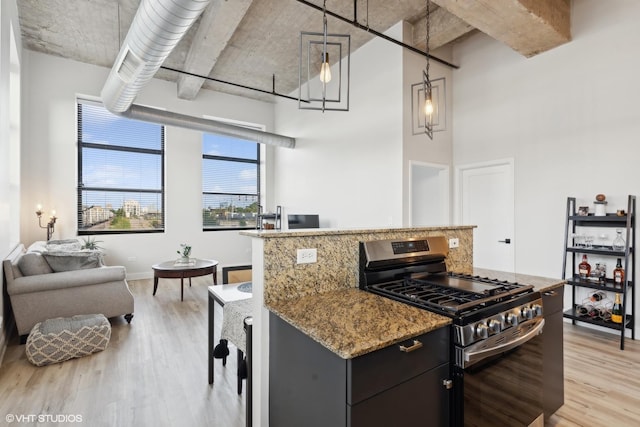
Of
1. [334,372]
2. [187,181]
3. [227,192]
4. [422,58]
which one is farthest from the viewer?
[227,192]

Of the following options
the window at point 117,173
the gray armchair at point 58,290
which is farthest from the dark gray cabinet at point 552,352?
the window at point 117,173

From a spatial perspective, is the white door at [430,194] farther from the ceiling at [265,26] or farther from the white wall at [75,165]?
the white wall at [75,165]

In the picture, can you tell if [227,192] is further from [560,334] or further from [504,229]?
[560,334]

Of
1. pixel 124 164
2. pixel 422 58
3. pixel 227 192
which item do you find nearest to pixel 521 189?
pixel 422 58

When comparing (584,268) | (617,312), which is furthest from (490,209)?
(617,312)

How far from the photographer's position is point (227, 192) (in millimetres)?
7391

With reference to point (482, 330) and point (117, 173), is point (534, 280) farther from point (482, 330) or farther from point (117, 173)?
point (117, 173)

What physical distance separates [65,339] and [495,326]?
3308 mm

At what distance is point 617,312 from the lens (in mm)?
3275

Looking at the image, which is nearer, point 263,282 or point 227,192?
point 263,282

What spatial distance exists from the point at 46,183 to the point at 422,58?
21.4 ft

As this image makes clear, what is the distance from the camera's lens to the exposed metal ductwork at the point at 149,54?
2.58m

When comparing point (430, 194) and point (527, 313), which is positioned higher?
point (430, 194)

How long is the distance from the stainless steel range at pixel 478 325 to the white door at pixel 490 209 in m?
2.95
